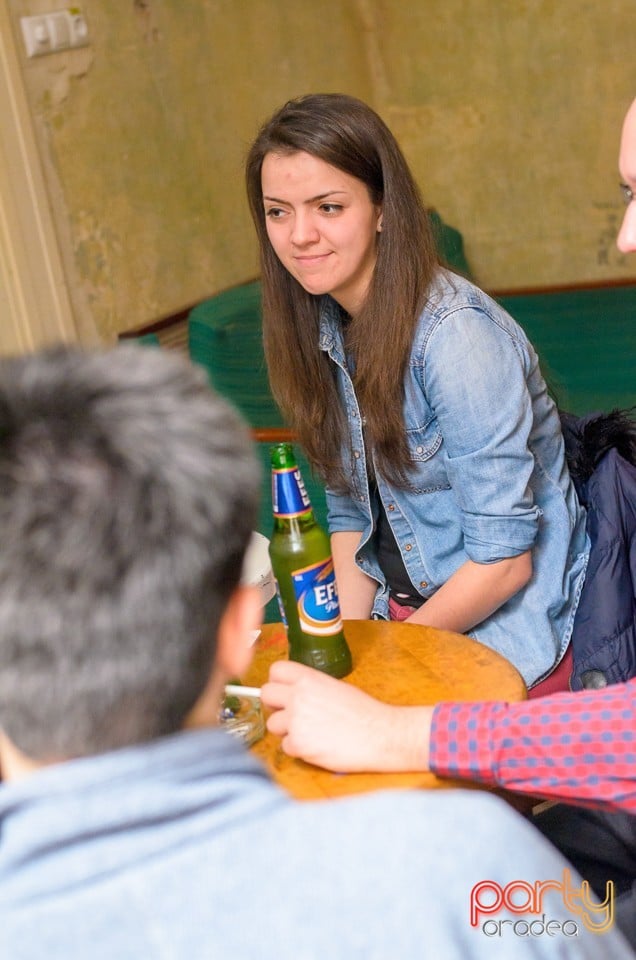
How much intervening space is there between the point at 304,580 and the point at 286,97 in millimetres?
3117

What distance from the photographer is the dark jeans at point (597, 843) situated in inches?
53.9

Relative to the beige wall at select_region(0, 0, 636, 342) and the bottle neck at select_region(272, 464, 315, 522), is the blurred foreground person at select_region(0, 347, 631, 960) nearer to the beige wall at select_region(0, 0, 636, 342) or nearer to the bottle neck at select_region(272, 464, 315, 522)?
the bottle neck at select_region(272, 464, 315, 522)

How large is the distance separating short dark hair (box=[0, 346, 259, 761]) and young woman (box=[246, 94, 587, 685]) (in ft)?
3.39

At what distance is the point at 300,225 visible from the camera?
181 cm

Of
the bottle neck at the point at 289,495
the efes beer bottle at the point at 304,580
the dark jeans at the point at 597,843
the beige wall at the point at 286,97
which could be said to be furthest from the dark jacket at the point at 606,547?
the beige wall at the point at 286,97

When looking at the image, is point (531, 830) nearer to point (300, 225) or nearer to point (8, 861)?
point (8, 861)

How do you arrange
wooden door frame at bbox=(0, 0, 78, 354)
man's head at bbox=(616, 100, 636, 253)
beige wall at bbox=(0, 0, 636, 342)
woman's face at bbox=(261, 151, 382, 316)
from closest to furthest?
1. man's head at bbox=(616, 100, 636, 253)
2. woman's face at bbox=(261, 151, 382, 316)
3. wooden door frame at bbox=(0, 0, 78, 354)
4. beige wall at bbox=(0, 0, 636, 342)

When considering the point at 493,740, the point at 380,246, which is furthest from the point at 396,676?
the point at 380,246

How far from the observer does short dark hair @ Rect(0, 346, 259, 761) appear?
0.64 metres

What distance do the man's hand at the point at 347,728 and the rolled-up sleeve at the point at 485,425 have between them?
51 centimetres

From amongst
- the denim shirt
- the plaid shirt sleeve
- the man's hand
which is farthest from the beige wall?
the plaid shirt sleeve

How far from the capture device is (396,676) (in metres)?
1.43

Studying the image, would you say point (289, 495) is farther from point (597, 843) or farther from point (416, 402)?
point (597, 843)

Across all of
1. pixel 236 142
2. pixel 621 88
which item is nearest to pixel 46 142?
pixel 236 142
